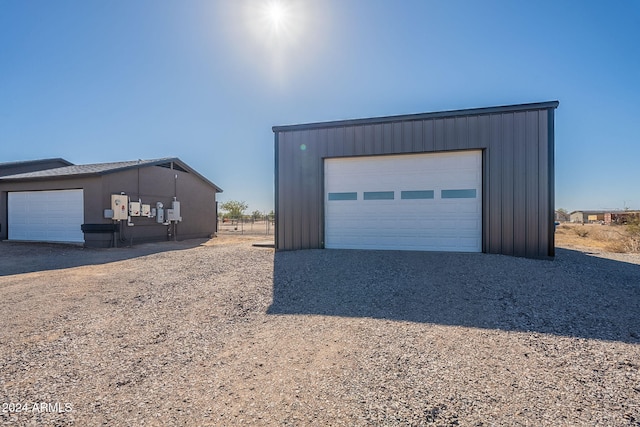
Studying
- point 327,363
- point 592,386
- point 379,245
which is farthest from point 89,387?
point 379,245

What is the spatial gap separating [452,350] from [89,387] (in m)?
3.32

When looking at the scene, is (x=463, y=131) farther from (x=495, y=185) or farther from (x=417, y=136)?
(x=495, y=185)

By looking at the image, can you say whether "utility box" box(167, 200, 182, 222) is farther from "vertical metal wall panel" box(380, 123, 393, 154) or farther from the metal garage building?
"vertical metal wall panel" box(380, 123, 393, 154)

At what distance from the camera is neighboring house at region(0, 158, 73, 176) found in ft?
61.8

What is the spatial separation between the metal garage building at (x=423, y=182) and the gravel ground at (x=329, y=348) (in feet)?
7.02

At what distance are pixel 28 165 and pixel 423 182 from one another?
23204 mm

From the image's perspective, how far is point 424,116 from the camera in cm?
884

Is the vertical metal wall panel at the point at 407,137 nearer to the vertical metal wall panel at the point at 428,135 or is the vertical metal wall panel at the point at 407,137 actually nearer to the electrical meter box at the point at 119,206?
the vertical metal wall panel at the point at 428,135

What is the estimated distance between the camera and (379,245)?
9328 millimetres

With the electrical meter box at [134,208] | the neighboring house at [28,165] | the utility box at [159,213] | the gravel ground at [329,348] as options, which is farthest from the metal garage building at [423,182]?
the neighboring house at [28,165]

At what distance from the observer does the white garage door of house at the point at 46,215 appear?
43.2 feet

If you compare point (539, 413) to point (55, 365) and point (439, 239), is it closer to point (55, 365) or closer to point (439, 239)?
point (55, 365)

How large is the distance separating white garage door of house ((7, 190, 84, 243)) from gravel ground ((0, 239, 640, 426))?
7.90 m

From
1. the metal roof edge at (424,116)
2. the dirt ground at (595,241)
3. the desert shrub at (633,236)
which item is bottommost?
the dirt ground at (595,241)
